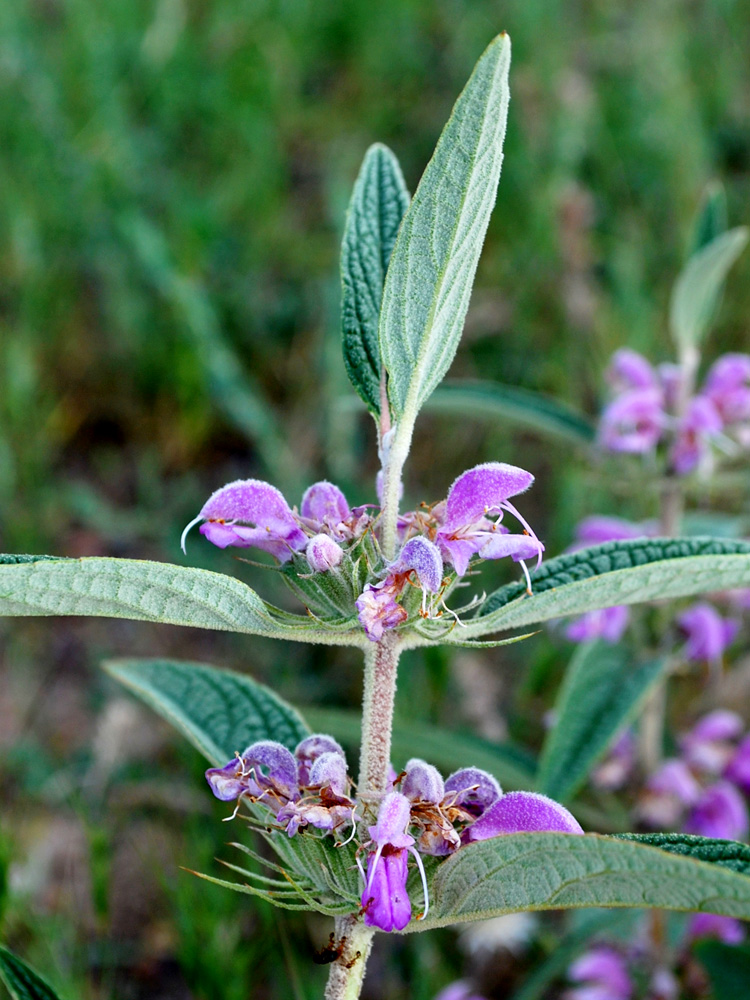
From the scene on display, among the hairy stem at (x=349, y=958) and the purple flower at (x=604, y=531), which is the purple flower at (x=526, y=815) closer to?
the hairy stem at (x=349, y=958)

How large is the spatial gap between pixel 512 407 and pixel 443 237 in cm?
82

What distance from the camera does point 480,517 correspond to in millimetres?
861

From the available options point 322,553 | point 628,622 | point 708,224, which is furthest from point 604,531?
point 322,553

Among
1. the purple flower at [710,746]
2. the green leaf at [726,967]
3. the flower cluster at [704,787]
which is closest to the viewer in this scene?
the green leaf at [726,967]

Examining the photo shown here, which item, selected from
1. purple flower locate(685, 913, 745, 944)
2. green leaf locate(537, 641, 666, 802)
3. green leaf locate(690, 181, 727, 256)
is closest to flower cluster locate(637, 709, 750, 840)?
purple flower locate(685, 913, 745, 944)

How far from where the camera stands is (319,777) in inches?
32.5

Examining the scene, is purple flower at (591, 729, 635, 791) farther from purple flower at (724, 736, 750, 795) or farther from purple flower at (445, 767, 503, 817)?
purple flower at (445, 767, 503, 817)

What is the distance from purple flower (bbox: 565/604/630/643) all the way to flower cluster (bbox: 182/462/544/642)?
0.73 m

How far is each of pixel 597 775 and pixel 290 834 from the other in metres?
→ 1.08

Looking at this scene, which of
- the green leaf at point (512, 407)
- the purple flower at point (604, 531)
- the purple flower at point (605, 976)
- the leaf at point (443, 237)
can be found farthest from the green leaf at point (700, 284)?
the purple flower at point (605, 976)

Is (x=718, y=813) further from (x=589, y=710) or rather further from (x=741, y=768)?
(x=589, y=710)

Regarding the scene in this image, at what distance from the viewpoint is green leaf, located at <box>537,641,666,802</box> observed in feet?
4.27

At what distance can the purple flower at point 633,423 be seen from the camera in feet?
5.21

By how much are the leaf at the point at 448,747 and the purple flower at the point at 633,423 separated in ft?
1.75
